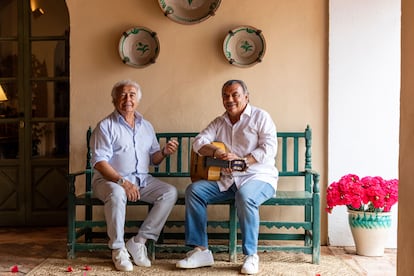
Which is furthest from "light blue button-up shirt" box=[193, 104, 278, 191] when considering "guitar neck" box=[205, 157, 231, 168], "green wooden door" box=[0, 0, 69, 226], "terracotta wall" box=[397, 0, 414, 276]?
"green wooden door" box=[0, 0, 69, 226]

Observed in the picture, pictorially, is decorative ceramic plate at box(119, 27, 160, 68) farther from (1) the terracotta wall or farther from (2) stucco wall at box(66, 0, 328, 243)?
(1) the terracotta wall

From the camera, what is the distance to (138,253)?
3.40 meters

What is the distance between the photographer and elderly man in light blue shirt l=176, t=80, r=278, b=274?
3.30 m

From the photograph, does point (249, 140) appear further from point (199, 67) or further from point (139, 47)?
point (139, 47)

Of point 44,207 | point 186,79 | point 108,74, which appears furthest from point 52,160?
point 186,79

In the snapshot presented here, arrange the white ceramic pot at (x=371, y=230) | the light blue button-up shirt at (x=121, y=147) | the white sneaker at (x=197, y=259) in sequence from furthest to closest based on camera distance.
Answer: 1. the white ceramic pot at (x=371, y=230)
2. the light blue button-up shirt at (x=121, y=147)
3. the white sneaker at (x=197, y=259)

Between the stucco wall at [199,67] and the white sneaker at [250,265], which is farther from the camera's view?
the stucco wall at [199,67]

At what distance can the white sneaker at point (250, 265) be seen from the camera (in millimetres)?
3207

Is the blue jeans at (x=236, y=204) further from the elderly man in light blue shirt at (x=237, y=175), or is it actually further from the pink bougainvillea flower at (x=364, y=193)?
the pink bougainvillea flower at (x=364, y=193)

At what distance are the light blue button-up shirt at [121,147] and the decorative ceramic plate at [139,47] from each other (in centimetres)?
62

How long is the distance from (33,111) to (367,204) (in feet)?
9.75

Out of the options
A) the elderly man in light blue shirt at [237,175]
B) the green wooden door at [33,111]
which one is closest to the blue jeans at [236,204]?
the elderly man in light blue shirt at [237,175]

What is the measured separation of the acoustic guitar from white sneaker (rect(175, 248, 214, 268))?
49 centimetres

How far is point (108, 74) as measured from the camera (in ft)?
13.4
